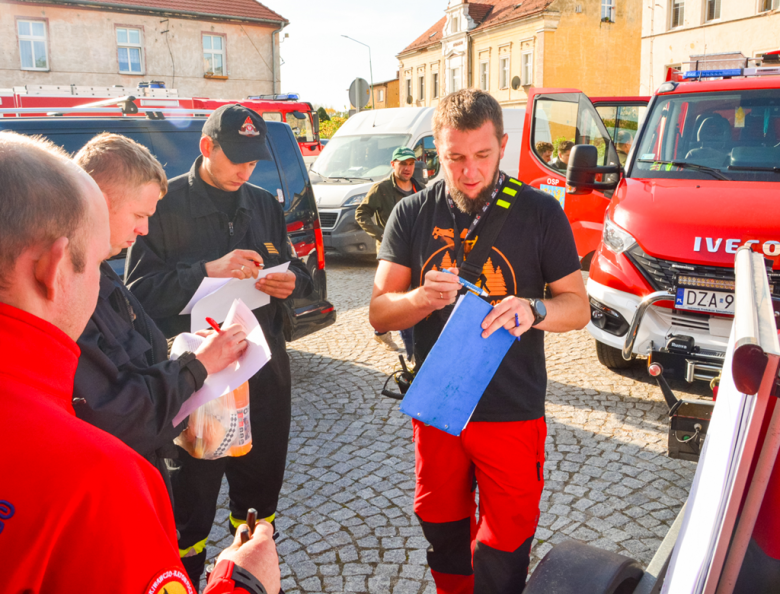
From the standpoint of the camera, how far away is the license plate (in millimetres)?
4340

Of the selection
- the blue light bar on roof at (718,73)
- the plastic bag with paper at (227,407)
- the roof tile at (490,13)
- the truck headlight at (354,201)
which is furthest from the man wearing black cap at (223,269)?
the roof tile at (490,13)

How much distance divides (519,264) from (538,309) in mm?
240

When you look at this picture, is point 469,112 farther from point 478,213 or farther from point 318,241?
point 318,241

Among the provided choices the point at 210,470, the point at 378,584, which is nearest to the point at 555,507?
the point at 378,584

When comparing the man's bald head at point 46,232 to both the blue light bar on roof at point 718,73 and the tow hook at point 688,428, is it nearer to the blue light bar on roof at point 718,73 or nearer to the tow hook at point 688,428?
the tow hook at point 688,428

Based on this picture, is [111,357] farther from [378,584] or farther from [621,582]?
[378,584]

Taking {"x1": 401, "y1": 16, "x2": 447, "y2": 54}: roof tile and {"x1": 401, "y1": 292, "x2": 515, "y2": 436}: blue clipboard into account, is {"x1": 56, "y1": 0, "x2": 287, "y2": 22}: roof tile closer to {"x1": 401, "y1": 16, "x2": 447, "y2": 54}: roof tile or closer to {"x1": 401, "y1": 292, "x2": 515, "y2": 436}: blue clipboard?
{"x1": 401, "y1": 16, "x2": 447, "y2": 54}: roof tile

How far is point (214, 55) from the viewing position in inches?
1281

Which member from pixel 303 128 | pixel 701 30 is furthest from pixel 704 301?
pixel 701 30

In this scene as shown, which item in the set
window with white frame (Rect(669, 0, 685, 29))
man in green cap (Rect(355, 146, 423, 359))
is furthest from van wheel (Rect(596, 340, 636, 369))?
window with white frame (Rect(669, 0, 685, 29))

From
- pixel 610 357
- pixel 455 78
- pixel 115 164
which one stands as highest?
pixel 455 78

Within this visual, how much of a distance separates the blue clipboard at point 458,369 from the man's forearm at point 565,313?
0.19 metres

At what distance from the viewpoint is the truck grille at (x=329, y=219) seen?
423 inches

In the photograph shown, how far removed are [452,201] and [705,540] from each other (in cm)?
158
